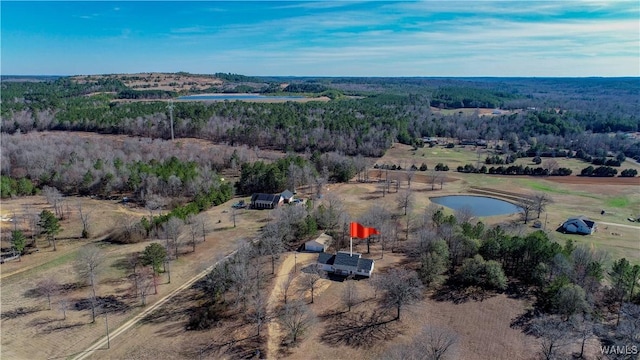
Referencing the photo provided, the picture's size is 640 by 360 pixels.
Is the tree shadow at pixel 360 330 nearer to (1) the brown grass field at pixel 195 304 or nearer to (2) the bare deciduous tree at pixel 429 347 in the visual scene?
(1) the brown grass field at pixel 195 304

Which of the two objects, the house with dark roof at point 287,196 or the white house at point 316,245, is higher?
the house with dark roof at point 287,196

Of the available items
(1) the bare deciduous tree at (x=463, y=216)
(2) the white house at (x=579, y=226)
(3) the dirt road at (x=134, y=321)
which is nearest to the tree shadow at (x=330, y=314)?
(3) the dirt road at (x=134, y=321)

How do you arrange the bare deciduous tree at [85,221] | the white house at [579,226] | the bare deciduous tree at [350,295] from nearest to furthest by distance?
the bare deciduous tree at [350,295] < the white house at [579,226] < the bare deciduous tree at [85,221]

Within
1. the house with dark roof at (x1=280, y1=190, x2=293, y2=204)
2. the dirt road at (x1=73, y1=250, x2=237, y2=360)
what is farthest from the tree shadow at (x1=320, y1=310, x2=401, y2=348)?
the house with dark roof at (x1=280, y1=190, x2=293, y2=204)

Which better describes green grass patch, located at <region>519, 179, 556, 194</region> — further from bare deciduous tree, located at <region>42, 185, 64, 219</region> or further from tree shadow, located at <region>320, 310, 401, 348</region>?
bare deciduous tree, located at <region>42, 185, 64, 219</region>

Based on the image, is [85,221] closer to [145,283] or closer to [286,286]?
[145,283]

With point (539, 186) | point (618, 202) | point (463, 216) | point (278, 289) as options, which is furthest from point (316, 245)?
point (618, 202)
